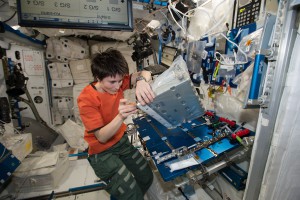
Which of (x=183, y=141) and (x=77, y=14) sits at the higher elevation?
(x=77, y=14)

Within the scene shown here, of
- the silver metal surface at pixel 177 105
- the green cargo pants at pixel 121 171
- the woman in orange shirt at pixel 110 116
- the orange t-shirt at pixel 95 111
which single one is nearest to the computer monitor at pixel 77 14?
the woman in orange shirt at pixel 110 116

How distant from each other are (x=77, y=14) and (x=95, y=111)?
1.21 metres

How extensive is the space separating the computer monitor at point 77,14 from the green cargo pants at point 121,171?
145cm

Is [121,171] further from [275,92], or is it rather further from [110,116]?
[275,92]

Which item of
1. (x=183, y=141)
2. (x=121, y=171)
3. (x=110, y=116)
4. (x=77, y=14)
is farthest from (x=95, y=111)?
(x=77, y=14)

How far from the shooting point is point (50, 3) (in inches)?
65.3

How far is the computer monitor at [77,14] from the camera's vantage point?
5.35 feet

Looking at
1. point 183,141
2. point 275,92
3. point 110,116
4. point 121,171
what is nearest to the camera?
point 275,92

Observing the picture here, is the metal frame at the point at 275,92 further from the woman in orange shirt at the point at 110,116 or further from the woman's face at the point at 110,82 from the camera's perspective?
the woman's face at the point at 110,82

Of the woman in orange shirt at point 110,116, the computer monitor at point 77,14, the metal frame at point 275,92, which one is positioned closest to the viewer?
the metal frame at point 275,92

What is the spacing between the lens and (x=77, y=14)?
5.72ft

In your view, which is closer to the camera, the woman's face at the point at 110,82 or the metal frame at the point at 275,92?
the metal frame at the point at 275,92

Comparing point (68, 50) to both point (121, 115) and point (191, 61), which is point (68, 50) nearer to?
point (191, 61)

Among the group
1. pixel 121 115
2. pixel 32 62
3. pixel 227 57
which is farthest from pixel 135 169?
pixel 32 62
